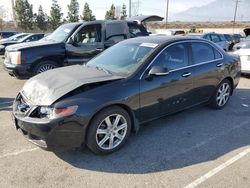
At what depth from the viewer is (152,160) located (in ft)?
11.9

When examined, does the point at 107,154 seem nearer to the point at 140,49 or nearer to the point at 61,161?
the point at 61,161

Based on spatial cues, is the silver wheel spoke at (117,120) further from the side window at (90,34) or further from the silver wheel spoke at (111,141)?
the side window at (90,34)

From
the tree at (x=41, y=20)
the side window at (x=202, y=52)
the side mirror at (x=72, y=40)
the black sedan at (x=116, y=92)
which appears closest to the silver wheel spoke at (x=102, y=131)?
the black sedan at (x=116, y=92)

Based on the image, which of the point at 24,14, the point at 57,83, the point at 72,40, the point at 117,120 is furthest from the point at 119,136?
the point at 24,14

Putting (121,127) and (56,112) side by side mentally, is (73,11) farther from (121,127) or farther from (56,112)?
(56,112)

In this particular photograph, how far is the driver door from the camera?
777cm

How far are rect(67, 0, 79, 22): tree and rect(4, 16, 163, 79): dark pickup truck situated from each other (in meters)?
49.4

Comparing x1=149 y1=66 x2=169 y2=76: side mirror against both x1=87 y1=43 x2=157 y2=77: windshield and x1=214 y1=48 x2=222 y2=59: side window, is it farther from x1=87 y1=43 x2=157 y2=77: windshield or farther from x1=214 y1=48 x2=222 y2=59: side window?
x1=214 y1=48 x2=222 y2=59: side window

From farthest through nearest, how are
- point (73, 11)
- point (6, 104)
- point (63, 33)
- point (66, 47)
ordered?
point (73, 11) < point (63, 33) < point (66, 47) < point (6, 104)

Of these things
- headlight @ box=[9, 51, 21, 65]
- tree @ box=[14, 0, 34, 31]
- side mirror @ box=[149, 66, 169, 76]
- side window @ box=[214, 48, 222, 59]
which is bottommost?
headlight @ box=[9, 51, 21, 65]

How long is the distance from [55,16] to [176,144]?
5082cm

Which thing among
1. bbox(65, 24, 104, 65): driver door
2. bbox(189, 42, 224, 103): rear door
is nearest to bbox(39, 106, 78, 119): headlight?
bbox(189, 42, 224, 103): rear door

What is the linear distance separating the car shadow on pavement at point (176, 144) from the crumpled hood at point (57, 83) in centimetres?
87

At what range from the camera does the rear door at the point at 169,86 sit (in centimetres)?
407
